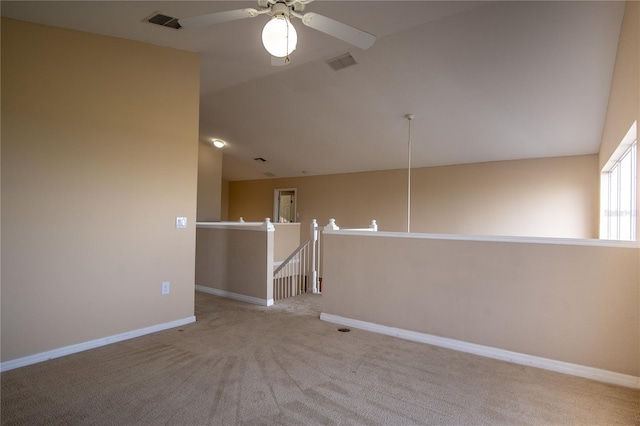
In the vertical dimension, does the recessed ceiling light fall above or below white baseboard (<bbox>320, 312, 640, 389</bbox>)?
above

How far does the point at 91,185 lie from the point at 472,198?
5888 mm

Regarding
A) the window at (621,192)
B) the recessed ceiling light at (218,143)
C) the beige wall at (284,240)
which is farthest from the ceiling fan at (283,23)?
the recessed ceiling light at (218,143)

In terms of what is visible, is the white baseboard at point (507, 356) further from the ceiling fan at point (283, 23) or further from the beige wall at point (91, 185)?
the ceiling fan at point (283, 23)

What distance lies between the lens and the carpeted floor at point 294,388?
2287mm

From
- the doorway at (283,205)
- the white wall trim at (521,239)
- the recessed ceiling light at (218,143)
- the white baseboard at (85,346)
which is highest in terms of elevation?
the recessed ceiling light at (218,143)

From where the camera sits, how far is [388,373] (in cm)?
292

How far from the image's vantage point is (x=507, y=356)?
10.5 ft

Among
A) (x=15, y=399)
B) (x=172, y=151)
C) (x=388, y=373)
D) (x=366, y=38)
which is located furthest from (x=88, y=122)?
(x=388, y=373)

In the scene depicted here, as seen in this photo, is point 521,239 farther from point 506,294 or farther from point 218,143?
point 218,143

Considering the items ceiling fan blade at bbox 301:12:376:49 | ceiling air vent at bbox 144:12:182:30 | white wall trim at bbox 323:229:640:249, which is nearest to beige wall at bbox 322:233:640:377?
white wall trim at bbox 323:229:640:249

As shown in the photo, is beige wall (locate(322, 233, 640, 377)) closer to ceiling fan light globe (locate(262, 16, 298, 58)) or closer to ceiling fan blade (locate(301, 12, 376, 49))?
ceiling fan blade (locate(301, 12, 376, 49))

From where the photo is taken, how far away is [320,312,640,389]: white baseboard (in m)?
2.80

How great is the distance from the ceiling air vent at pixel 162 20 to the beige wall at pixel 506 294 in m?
2.77

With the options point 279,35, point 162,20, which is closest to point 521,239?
point 279,35
